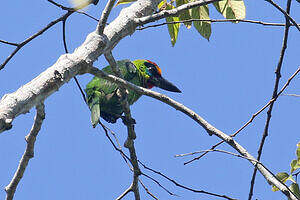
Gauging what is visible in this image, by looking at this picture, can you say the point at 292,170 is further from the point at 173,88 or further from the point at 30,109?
the point at 173,88

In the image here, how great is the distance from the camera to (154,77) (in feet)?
15.4

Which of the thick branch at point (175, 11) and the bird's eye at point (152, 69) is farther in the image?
the bird's eye at point (152, 69)

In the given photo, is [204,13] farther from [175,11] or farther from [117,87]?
[117,87]

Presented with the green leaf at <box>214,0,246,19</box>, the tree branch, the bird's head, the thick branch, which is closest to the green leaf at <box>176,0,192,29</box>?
the green leaf at <box>214,0,246,19</box>

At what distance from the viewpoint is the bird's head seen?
15.3ft

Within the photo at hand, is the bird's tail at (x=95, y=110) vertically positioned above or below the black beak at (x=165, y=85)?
below

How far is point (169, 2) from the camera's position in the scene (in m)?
2.62

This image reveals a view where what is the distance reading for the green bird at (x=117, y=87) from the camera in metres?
4.05

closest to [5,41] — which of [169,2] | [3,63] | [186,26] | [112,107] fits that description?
[3,63]

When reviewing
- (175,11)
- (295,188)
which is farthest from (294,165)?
(175,11)

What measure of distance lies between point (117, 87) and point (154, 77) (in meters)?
0.69

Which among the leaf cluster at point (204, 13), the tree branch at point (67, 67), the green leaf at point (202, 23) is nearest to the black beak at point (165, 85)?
the leaf cluster at point (204, 13)

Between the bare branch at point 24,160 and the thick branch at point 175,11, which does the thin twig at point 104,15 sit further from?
the bare branch at point 24,160

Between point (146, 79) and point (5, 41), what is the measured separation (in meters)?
2.52
